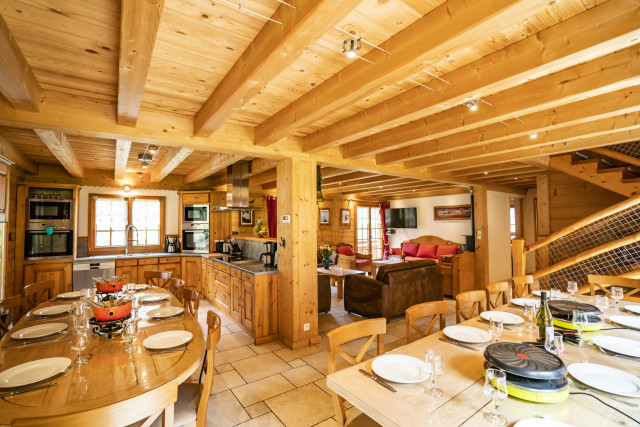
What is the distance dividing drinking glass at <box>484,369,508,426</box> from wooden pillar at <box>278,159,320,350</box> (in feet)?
8.83

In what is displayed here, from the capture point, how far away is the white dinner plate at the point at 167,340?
1783 millimetres

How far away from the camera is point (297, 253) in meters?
3.65

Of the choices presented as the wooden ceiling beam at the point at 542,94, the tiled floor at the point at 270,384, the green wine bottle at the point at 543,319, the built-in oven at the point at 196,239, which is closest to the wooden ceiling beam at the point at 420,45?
the wooden ceiling beam at the point at 542,94

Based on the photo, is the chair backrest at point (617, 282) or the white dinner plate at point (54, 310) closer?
the white dinner plate at point (54, 310)

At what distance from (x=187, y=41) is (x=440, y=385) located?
7.35 ft

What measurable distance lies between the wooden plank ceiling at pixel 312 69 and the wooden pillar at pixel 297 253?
0.37m

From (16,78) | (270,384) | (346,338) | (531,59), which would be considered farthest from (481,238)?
(16,78)

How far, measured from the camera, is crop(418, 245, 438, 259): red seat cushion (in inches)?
341

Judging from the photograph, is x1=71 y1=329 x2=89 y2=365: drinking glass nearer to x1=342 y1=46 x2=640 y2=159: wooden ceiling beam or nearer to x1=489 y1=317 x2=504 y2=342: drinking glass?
x1=489 y1=317 x2=504 y2=342: drinking glass

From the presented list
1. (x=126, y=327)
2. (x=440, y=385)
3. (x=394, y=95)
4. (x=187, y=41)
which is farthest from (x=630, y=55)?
(x=126, y=327)

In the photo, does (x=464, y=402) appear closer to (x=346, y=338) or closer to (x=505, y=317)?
(x=346, y=338)

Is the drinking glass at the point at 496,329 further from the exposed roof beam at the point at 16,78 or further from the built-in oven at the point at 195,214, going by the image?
the built-in oven at the point at 195,214

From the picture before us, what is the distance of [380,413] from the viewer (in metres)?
1.11

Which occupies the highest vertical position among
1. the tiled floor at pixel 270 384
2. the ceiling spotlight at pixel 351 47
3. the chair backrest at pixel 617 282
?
the ceiling spotlight at pixel 351 47
